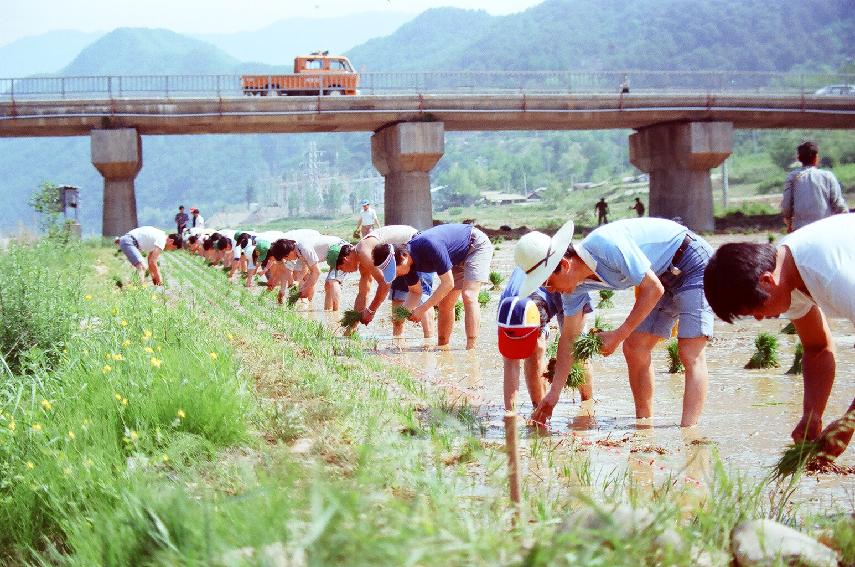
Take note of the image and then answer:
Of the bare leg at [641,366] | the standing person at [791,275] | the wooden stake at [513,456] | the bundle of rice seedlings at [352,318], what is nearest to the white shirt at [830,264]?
the standing person at [791,275]

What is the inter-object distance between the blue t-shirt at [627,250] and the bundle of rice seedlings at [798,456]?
1669mm

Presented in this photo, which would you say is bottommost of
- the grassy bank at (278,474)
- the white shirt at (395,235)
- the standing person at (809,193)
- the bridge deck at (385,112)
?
the grassy bank at (278,474)

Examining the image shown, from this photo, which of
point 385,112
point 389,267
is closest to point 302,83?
point 385,112

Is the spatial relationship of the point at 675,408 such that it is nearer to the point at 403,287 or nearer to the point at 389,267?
the point at 389,267

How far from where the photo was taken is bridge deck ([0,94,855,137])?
3641 centimetres

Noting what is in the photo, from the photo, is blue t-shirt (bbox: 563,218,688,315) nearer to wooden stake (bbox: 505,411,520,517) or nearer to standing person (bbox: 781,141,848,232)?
wooden stake (bbox: 505,411,520,517)

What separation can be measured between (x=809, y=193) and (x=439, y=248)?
326cm

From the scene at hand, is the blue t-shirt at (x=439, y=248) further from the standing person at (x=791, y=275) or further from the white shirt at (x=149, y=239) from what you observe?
the white shirt at (x=149, y=239)

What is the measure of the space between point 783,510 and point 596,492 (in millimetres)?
781

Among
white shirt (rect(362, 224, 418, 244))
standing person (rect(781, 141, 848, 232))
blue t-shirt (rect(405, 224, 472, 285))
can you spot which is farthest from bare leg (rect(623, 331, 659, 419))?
white shirt (rect(362, 224, 418, 244))

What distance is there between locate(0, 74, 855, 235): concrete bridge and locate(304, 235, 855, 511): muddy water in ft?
83.2

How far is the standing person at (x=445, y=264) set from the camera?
10.2 m

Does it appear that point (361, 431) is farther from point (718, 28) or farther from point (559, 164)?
point (718, 28)

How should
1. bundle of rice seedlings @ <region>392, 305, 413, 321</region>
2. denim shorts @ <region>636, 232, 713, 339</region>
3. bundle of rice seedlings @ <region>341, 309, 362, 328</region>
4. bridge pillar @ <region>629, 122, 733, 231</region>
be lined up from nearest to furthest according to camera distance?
denim shorts @ <region>636, 232, 713, 339</region> → bundle of rice seedlings @ <region>392, 305, 413, 321</region> → bundle of rice seedlings @ <region>341, 309, 362, 328</region> → bridge pillar @ <region>629, 122, 733, 231</region>
